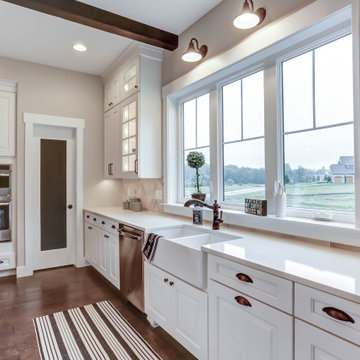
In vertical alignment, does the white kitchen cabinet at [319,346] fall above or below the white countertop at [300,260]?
below

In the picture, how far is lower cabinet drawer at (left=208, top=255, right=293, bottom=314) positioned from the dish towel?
2.19 ft

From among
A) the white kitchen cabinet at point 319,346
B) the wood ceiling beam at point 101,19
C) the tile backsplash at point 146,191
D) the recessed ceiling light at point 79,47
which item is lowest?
the white kitchen cabinet at point 319,346

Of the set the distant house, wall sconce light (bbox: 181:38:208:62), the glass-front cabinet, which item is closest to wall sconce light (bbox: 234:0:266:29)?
wall sconce light (bbox: 181:38:208:62)

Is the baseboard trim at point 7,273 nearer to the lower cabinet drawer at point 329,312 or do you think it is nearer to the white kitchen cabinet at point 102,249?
the white kitchen cabinet at point 102,249

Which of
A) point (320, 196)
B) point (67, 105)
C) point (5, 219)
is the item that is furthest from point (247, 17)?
point (5, 219)

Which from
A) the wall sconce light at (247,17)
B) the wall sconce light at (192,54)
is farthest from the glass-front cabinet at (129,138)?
the wall sconce light at (247,17)

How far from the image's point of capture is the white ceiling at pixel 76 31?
8.58 ft

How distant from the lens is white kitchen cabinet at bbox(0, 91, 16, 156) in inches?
147

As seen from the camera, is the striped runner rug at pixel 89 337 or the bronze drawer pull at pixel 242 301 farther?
the striped runner rug at pixel 89 337

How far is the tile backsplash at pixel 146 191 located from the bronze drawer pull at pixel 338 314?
2529 millimetres

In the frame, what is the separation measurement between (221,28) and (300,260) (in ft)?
7.10


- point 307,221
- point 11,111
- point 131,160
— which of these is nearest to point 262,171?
point 307,221

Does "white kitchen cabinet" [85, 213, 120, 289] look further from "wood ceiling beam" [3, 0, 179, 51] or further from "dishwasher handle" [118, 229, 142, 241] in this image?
"wood ceiling beam" [3, 0, 179, 51]

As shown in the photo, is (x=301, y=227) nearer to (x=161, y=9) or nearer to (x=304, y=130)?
(x=304, y=130)
